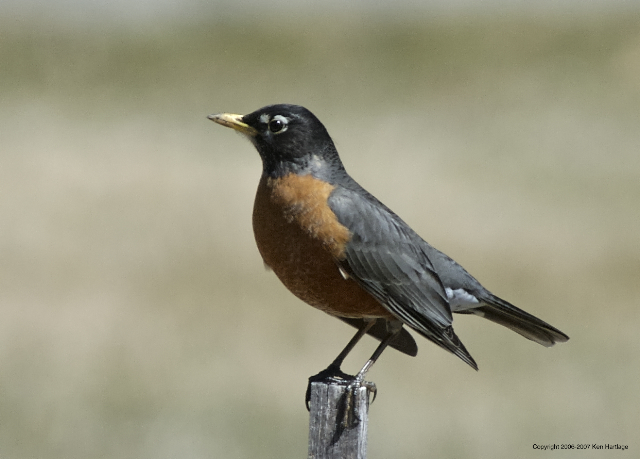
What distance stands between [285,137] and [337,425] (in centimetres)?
181

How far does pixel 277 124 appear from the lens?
516 centimetres

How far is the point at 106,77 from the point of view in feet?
56.1

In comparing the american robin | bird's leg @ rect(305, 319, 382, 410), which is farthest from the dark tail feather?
bird's leg @ rect(305, 319, 382, 410)

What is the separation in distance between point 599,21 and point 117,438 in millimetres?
15440

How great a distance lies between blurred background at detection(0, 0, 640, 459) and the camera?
7.81m

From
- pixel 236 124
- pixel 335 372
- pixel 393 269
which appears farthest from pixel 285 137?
pixel 335 372

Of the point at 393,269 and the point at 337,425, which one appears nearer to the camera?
the point at 337,425

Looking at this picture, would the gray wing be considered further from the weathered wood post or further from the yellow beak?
the weathered wood post

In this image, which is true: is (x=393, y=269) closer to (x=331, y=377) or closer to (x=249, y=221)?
(x=331, y=377)

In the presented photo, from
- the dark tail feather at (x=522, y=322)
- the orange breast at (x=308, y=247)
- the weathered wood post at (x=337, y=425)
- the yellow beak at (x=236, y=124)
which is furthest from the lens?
the dark tail feather at (x=522, y=322)

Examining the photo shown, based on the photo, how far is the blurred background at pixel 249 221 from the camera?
7.81 meters

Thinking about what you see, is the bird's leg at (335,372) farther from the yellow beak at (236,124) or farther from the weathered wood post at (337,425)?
the yellow beak at (236,124)

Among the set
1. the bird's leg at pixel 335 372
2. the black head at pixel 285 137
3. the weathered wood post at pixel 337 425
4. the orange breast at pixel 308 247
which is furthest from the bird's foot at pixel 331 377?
the black head at pixel 285 137

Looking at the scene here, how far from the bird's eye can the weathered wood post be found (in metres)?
1.69
